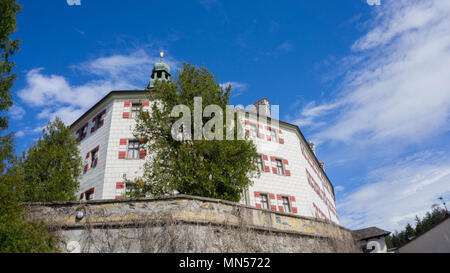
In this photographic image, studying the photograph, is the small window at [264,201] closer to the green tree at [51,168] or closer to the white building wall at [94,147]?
the white building wall at [94,147]

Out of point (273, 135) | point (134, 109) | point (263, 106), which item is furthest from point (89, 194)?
point (263, 106)

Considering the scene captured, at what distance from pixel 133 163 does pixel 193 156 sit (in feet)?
29.2

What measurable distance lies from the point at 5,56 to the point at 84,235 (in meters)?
8.03

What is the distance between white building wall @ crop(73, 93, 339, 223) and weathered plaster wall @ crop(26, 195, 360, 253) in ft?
33.5

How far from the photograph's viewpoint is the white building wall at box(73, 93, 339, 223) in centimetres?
2095

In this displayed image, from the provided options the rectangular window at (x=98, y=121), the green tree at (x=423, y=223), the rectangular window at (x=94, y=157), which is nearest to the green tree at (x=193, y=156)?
the rectangular window at (x=94, y=157)

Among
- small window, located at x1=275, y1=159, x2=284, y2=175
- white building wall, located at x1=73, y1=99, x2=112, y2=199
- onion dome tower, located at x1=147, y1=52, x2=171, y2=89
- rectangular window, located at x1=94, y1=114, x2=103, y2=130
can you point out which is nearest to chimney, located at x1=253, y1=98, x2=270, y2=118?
small window, located at x1=275, y1=159, x2=284, y2=175

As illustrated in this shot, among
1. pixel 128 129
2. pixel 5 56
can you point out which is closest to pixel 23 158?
pixel 5 56

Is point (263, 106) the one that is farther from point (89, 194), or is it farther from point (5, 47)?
point (5, 47)

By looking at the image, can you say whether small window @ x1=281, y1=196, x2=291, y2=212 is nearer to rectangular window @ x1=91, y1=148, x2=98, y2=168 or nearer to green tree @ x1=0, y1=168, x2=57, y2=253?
rectangular window @ x1=91, y1=148, x2=98, y2=168

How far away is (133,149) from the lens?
2211 cm

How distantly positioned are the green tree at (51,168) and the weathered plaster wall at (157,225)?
6.19m

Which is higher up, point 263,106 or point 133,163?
point 263,106
